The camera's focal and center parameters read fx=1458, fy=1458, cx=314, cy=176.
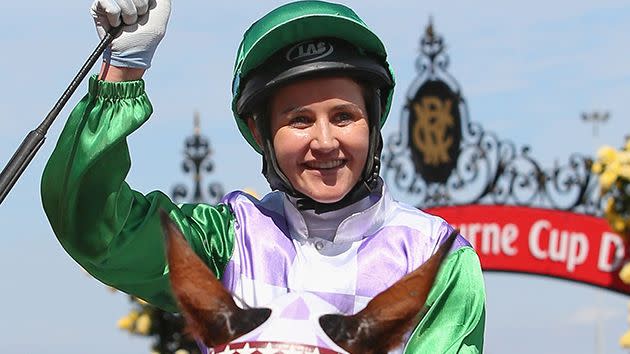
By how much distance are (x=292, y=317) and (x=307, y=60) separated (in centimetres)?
76

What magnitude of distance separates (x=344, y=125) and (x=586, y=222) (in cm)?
1319

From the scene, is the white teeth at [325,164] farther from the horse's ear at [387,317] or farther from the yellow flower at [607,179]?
the yellow flower at [607,179]

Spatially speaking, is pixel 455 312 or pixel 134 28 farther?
pixel 455 312

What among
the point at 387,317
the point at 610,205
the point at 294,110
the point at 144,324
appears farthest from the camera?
the point at 610,205

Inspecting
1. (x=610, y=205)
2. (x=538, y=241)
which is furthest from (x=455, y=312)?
(x=538, y=241)

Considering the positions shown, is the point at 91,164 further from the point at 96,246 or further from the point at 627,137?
the point at 627,137

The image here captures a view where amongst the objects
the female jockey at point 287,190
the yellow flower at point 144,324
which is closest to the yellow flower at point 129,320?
the yellow flower at point 144,324

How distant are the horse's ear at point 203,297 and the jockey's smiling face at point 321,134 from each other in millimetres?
601

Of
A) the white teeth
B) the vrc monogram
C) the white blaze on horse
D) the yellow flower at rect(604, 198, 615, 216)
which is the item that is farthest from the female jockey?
the vrc monogram

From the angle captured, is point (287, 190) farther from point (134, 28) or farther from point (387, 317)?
point (387, 317)

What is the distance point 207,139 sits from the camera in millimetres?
12922

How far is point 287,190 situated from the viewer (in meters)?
3.18

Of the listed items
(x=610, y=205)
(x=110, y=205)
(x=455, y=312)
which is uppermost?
(x=110, y=205)

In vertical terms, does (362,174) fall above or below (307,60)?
below
